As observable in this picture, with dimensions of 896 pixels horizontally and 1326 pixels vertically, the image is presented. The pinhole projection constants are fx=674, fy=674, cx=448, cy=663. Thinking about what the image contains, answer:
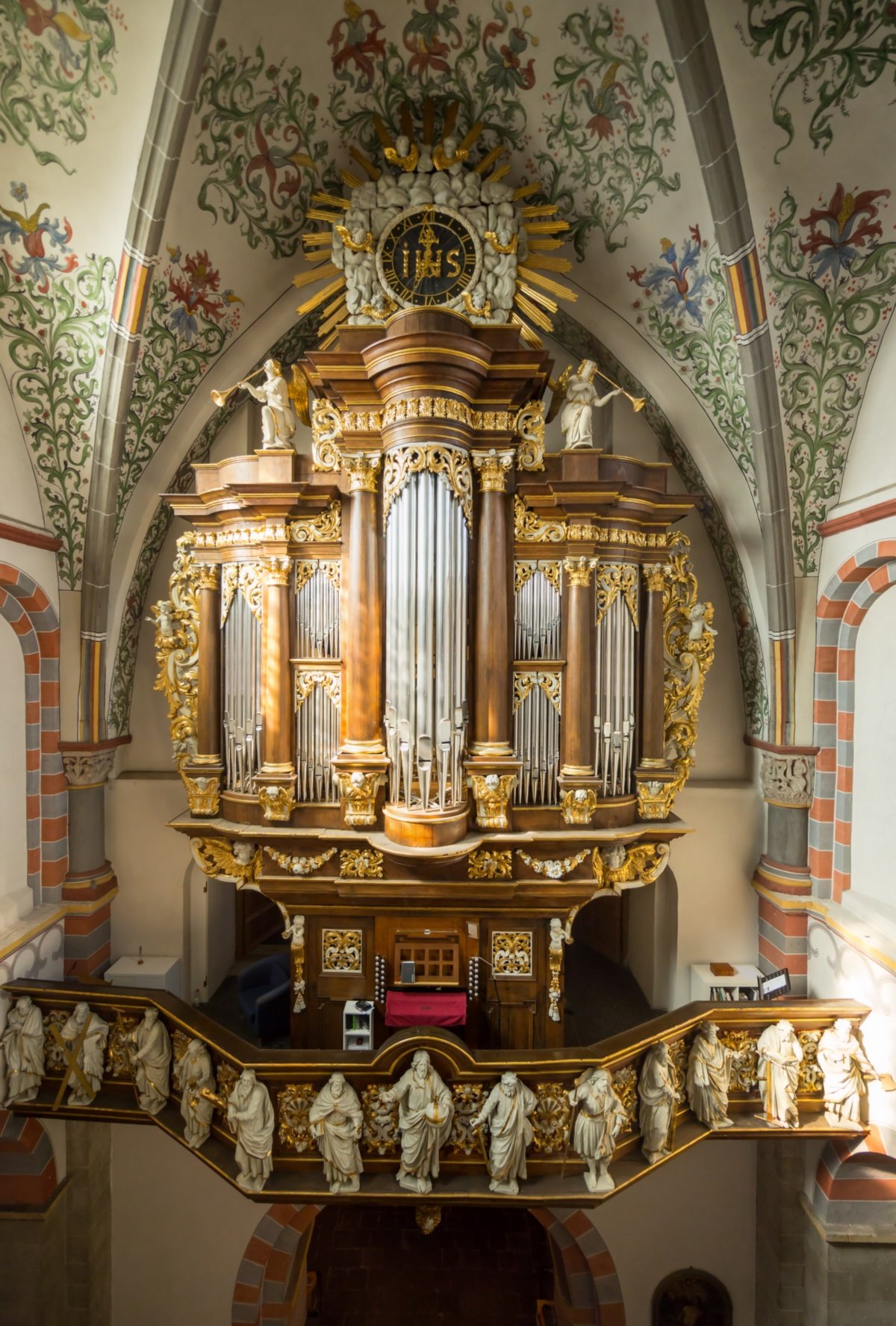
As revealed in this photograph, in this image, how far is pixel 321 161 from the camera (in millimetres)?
6336

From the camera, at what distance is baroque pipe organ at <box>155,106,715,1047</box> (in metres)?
5.68

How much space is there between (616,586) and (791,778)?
2.71 metres

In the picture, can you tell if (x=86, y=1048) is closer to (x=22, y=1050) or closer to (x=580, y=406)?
(x=22, y=1050)

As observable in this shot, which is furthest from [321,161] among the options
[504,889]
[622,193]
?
[504,889]

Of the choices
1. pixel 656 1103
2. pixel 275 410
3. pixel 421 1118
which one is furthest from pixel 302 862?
pixel 275 410

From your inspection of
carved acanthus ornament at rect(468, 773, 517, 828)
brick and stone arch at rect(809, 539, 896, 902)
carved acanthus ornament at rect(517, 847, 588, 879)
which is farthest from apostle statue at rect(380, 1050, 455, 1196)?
brick and stone arch at rect(809, 539, 896, 902)

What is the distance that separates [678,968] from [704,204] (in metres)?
7.50

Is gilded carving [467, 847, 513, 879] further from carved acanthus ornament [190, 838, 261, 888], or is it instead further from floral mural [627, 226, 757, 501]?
floral mural [627, 226, 757, 501]

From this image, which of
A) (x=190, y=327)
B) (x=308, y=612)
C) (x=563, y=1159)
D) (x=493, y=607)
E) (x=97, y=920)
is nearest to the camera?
(x=563, y=1159)

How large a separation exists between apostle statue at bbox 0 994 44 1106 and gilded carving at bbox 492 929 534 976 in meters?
4.36

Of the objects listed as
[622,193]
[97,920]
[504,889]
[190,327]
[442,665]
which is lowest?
[97,920]

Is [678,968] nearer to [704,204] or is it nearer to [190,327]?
[704,204]

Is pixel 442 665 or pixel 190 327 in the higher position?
pixel 190 327

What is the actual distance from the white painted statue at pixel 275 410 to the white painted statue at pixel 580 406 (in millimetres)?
2630
